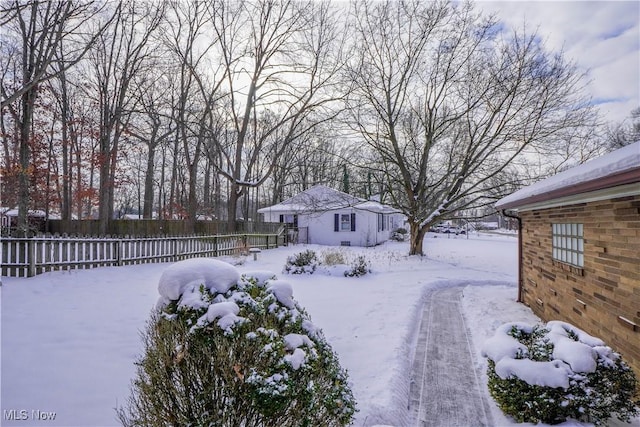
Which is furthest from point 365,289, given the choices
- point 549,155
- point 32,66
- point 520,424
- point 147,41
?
point 147,41

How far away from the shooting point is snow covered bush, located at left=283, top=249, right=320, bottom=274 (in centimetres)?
1092

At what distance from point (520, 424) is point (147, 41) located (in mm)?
19903

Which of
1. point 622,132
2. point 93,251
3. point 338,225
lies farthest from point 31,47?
point 622,132

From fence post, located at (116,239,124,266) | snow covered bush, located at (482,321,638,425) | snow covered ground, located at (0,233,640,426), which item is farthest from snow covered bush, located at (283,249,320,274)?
snow covered bush, located at (482,321,638,425)

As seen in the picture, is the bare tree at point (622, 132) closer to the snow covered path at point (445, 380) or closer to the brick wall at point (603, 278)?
the brick wall at point (603, 278)

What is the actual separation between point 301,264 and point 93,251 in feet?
19.7

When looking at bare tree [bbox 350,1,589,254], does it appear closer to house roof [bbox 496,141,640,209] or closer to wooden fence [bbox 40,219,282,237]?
wooden fence [bbox 40,219,282,237]

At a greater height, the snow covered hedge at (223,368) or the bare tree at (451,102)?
the bare tree at (451,102)

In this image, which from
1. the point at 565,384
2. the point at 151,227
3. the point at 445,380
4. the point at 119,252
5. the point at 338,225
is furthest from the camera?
the point at 338,225

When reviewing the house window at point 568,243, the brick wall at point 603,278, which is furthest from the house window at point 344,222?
the house window at point 568,243

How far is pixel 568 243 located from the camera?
5.55 meters

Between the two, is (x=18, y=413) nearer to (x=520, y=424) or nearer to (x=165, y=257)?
(x=520, y=424)

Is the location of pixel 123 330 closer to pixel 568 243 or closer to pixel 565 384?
pixel 565 384

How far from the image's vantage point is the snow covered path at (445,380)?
3.51 metres
